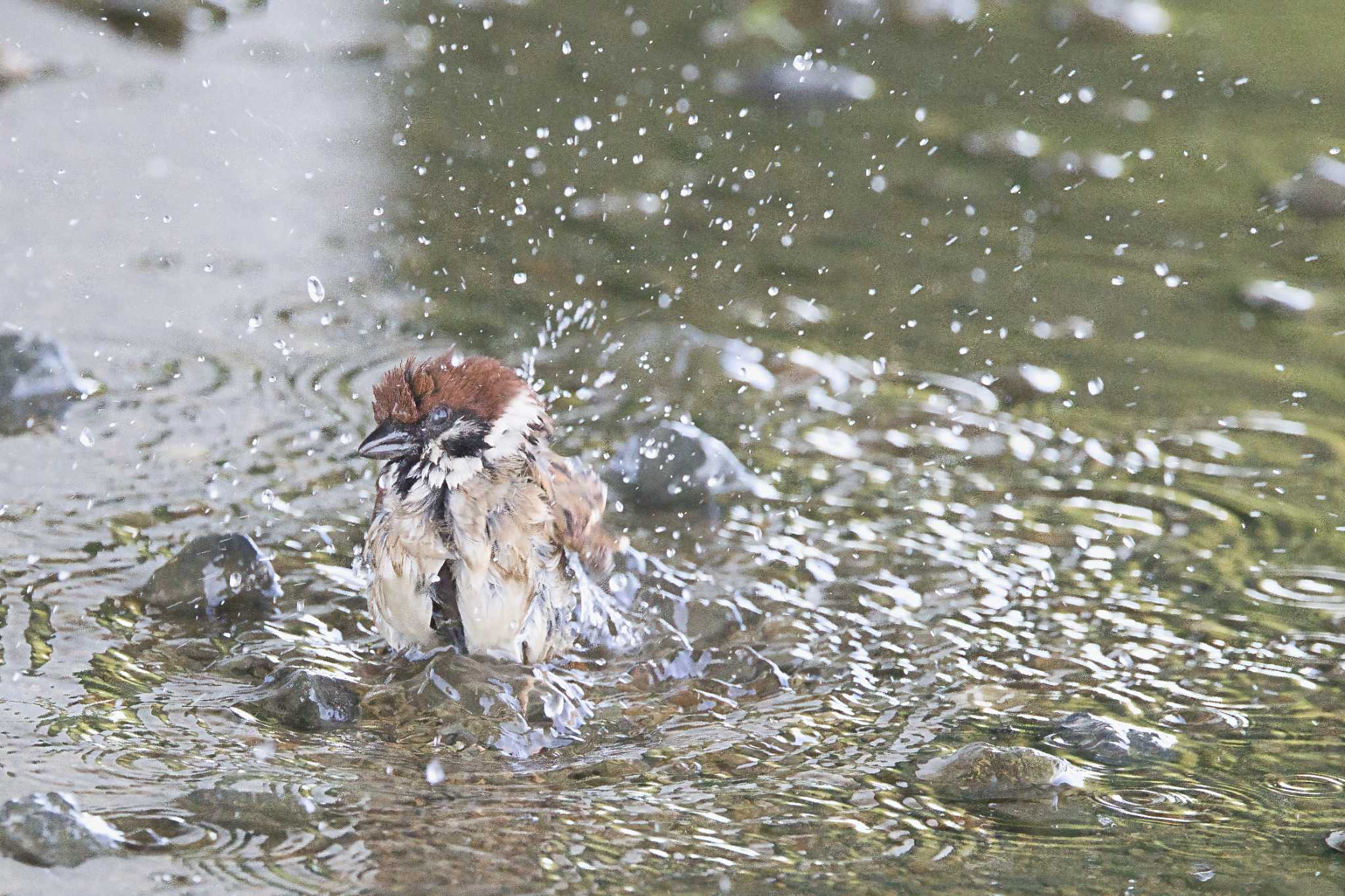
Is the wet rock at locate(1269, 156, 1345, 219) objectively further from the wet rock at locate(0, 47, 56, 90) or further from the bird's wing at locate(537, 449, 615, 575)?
the wet rock at locate(0, 47, 56, 90)

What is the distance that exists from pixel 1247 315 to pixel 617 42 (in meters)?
3.56

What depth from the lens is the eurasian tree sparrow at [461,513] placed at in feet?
12.5

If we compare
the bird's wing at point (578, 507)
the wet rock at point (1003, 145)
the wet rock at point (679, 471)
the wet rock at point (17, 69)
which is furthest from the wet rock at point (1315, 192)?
the wet rock at point (17, 69)

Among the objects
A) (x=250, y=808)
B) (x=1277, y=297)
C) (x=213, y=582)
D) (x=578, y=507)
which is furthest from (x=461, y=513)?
(x=1277, y=297)

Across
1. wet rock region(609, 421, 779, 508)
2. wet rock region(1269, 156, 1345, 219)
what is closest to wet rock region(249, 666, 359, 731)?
wet rock region(609, 421, 779, 508)

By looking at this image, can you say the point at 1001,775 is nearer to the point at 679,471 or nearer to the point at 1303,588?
the point at 1303,588

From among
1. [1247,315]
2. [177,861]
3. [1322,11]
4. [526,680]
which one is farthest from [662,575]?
[1322,11]

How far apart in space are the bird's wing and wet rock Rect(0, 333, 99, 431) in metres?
1.67

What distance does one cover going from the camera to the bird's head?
3785mm

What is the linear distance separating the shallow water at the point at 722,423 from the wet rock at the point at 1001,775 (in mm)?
43

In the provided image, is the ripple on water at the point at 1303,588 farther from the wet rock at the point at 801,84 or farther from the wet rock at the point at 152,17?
the wet rock at the point at 152,17

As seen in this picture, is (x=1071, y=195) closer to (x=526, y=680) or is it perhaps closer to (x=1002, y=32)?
(x=1002, y=32)

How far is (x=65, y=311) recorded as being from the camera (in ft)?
18.7

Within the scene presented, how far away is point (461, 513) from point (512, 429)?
23 cm
